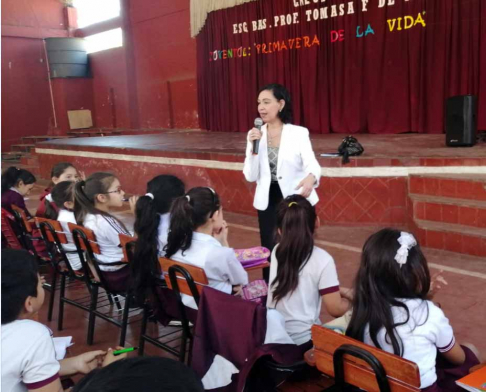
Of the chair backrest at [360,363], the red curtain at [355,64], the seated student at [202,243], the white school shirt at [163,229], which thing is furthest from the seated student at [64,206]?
the red curtain at [355,64]

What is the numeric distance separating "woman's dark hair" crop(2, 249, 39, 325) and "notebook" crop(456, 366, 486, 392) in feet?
3.66

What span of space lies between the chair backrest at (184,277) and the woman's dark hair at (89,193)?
3.14 feet

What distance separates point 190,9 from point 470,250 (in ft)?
24.3

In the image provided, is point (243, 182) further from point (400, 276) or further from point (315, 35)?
point (400, 276)

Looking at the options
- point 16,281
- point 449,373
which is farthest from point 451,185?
point 16,281

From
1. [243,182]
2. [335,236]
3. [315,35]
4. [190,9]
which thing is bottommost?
[335,236]

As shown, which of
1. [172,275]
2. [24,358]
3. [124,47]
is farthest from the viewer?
[124,47]

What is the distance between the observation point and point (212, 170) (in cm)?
575

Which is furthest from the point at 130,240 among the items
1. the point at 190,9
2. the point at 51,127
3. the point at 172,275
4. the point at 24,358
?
the point at 51,127

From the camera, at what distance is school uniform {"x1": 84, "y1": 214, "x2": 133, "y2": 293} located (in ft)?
8.75

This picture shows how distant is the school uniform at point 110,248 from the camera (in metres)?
2.67

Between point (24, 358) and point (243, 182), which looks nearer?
point (24, 358)

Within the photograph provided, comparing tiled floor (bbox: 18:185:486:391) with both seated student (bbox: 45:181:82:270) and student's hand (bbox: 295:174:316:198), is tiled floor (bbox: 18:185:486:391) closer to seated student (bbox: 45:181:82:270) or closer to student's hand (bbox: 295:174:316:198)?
seated student (bbox: 45:181:82:270)

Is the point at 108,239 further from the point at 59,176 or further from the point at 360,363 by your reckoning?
the point at 360,363
